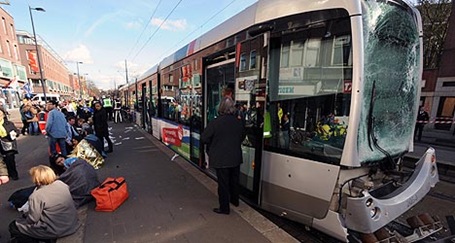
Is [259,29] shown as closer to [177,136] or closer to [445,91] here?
[177,136]

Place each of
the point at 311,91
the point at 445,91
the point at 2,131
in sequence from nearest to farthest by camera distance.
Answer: the point at 311,91
the point at 2,131
the point at 445,91

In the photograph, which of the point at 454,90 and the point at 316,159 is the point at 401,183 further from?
the point at 454,90

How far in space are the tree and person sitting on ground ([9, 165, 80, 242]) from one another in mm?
23530

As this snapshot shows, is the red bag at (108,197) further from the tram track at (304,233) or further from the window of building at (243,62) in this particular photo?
the window of building at (243,62)

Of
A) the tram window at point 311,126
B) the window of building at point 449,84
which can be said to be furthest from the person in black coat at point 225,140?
the window of building at point 449,84

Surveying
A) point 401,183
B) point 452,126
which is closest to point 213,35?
point 401,183

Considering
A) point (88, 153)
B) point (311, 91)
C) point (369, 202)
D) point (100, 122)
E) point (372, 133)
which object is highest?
point (311, 91)

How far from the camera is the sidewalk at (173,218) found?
303 centimetres

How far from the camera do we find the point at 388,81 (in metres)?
2.63

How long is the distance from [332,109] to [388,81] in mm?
745

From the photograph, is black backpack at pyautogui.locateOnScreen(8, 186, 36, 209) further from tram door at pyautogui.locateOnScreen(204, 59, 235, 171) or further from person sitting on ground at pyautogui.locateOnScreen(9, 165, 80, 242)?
tram door at pyautogui.locateOnScreen(204, 59, 235, 171)

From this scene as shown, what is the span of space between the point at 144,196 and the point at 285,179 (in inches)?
108

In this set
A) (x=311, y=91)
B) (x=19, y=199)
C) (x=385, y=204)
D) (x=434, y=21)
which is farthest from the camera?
(x=434, y=21)

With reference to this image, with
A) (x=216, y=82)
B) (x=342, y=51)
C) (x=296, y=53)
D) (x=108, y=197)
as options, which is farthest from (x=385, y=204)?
(x=108, y=197)
